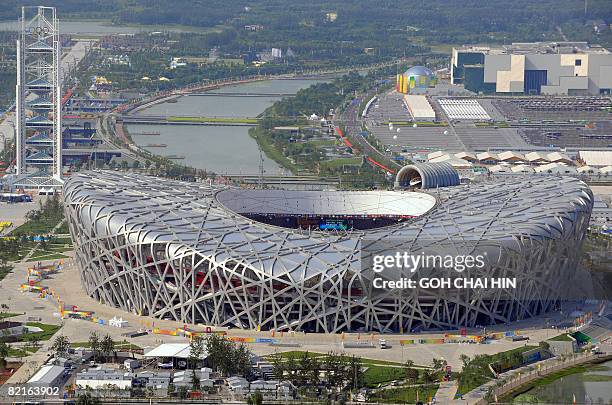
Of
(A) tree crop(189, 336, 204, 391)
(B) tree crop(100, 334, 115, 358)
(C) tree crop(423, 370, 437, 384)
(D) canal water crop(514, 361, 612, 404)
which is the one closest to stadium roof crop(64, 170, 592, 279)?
(A) tree crop(189, 336, 204, 391)

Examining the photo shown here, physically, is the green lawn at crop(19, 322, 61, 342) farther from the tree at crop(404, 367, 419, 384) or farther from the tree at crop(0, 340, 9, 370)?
the tree at crop(404, 367, 419, 384)

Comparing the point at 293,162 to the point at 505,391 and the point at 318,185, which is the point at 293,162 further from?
the point at 505,391

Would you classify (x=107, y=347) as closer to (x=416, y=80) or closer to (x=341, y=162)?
(x=341, y=162)

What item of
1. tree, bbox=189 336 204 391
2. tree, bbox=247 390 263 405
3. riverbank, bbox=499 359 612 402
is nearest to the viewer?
tree, bbox=247 390 263 405

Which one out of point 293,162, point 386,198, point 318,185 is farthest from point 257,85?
point 386,198

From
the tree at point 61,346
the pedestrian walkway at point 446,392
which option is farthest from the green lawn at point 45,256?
the pedestrian walkway at point 446,392

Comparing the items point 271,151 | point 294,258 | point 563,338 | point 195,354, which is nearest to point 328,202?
point 294,258

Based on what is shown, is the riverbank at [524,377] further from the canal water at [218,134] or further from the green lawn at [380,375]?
the canal water at [218,134]

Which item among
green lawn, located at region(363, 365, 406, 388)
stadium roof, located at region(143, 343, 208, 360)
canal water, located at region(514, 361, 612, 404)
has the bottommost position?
canal water, located at region(514, 361, 612, 404)
